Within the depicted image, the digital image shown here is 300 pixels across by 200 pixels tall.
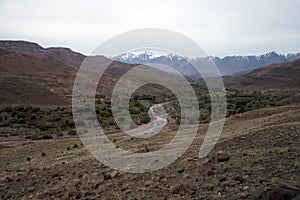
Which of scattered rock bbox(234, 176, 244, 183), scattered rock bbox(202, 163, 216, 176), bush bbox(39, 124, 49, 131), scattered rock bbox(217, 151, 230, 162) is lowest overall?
bush bbox(39, 124, 49, 131)

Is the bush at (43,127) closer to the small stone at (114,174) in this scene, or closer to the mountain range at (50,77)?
the mountain range at (50,77)

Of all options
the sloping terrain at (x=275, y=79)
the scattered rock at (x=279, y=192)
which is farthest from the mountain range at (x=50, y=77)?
the scattered rock at (x=279, y=192)

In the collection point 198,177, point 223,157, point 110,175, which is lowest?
point 110,175

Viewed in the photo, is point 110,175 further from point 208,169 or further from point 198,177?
point 208,169

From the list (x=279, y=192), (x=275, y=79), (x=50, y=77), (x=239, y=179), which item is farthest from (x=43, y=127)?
(x=275, y=79)

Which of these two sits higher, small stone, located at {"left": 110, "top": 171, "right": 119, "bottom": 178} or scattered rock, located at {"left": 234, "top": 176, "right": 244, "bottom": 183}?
scattered rock, located at {"left": 234, "top": 176, "right": 244, "bottom": 183}

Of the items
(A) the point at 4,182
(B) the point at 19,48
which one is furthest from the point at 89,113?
(B) the point at 19,48

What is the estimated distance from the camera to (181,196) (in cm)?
818

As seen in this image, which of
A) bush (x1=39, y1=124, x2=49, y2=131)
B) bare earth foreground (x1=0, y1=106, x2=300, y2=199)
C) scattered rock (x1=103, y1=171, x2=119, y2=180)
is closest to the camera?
bare earth foreground (x1=0, y1=106, x2=300, y2=199)

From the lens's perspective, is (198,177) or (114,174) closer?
(198,177)

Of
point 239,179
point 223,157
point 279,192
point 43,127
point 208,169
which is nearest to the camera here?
point 279,192

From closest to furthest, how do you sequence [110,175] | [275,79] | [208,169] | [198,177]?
[198,177] < [208,169] < [110,175] < [275,79]

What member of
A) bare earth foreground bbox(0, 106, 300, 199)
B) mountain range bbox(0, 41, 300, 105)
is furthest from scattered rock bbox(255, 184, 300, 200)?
mountain range bbox(0, 41, 300, 105)

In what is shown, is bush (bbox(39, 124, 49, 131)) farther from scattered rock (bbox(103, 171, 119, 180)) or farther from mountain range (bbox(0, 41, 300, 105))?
scattered rock (bbox(103, 171, 119, 180))
